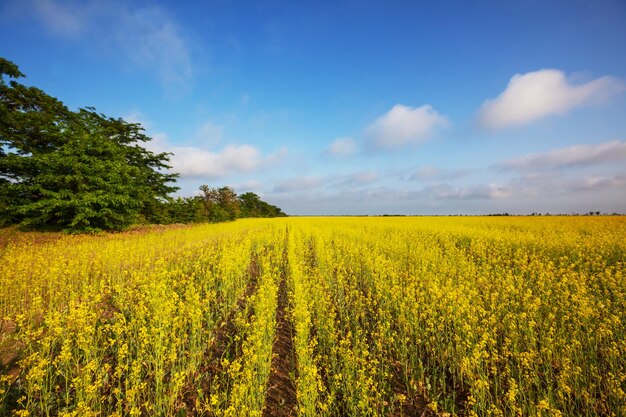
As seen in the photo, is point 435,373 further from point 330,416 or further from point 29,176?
point 29,176

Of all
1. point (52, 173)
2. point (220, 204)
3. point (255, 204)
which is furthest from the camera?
point (255, 204)

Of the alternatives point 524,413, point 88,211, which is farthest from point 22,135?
point 524,413

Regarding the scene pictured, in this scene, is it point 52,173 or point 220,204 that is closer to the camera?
point 52,173

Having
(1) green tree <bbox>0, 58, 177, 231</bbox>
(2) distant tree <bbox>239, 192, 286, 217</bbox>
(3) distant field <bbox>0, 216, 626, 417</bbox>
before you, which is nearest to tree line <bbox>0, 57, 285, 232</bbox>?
(1) green tree <bbox>0, 58, 177, 231</bbox>

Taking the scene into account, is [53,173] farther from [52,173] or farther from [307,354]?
[307,354]

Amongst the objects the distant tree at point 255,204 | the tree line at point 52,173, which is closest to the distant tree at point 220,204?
the tree line at point 52,173

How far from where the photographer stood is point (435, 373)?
4.17 m

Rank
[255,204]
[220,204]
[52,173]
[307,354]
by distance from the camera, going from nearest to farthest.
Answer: [307,354], [52,173], [220,204], [255,204]

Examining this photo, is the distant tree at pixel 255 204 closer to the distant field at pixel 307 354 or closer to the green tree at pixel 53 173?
the green tree at pixel 53 173

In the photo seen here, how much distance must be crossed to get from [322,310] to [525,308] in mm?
4553

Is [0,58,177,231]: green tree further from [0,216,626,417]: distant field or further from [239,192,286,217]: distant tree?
[239,192,286,217]: distant tree

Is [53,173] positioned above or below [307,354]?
above

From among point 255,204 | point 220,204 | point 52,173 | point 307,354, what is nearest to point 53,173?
point 52,173

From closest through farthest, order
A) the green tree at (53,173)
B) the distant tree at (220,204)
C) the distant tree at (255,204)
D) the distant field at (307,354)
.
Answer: the distant field at (307,354)
the green tree at (53,173)
the distant tree at (220,204)
the distant tree at (255,204)
